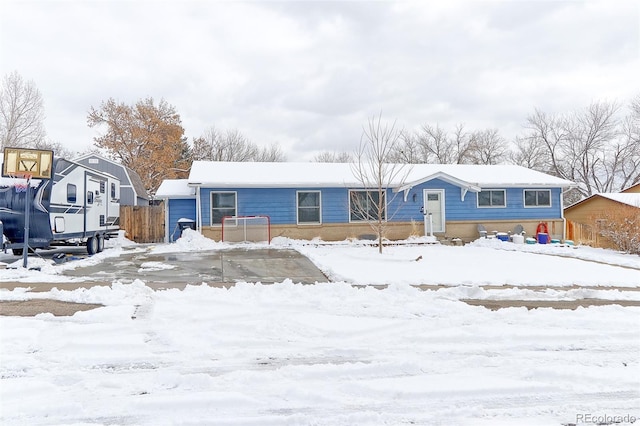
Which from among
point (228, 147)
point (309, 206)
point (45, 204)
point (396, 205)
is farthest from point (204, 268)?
point (228, 147)

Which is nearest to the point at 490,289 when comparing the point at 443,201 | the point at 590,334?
the point at 590,334

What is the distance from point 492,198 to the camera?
18.9m

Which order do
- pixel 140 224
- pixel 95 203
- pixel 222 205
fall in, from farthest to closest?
pixel 140 224
pixel 222 205
pixel 95 203

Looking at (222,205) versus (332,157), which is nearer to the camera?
(222,205)

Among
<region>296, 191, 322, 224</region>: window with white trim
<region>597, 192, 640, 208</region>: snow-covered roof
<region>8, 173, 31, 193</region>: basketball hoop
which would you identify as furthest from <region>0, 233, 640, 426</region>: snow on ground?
<region>597, 192, 640, 208</region>: snow-covered roof

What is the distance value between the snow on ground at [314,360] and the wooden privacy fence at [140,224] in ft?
41.7

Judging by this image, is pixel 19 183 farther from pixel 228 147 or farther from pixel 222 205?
pixel 228 147

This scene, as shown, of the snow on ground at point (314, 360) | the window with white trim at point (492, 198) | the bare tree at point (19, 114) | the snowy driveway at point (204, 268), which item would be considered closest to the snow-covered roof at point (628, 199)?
the window with white trim at point (492, 198)

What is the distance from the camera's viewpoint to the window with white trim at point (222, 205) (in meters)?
16.8

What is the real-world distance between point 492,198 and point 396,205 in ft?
16.1

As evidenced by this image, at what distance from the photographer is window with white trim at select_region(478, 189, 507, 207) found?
18.7 m

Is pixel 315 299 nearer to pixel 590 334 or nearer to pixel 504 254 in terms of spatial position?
pixel 590 334

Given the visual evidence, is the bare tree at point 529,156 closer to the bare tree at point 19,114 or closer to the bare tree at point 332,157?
the bare tree at point 332,157

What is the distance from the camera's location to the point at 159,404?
3068 millimetres
